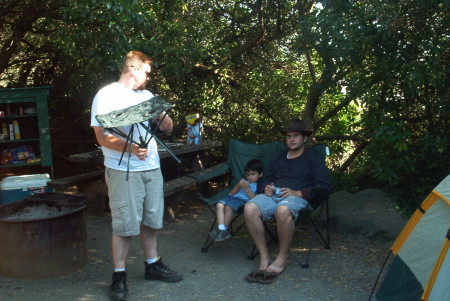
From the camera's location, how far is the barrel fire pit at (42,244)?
3924 mm

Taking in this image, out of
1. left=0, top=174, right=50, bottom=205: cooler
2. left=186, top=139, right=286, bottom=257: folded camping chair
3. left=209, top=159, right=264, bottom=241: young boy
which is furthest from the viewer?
left=186, top=139, right=286, bottom=257: folded camping chair

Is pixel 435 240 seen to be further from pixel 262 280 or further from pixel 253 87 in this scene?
pixel 253 87

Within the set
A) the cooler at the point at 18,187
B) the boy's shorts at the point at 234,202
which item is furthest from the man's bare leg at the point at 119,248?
the cooler at the point at 18,187

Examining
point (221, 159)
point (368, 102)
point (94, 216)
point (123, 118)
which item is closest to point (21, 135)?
point (94, 216)

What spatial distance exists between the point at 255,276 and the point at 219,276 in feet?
0.97

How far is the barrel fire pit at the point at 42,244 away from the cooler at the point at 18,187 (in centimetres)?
82

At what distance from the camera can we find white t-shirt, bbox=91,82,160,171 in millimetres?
3486

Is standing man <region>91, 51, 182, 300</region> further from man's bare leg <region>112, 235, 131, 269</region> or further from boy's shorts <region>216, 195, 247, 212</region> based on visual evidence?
boy's shorts <region>216, 195, 247, 212</region>

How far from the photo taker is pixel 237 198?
461 cm

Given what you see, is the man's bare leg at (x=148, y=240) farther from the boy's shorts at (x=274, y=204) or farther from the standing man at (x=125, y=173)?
the boy's shorts at (x=274, y=204)

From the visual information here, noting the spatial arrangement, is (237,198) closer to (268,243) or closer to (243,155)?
(268,243)

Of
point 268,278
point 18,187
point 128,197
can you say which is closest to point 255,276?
point 268,278

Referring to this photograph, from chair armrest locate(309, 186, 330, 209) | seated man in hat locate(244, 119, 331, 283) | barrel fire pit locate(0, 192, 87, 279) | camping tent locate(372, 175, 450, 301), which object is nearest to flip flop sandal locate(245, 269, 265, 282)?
seated man in hat locate(244, 119, 331, 283)

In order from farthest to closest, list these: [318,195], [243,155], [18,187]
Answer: [243,155], [18,187], [318,195]
